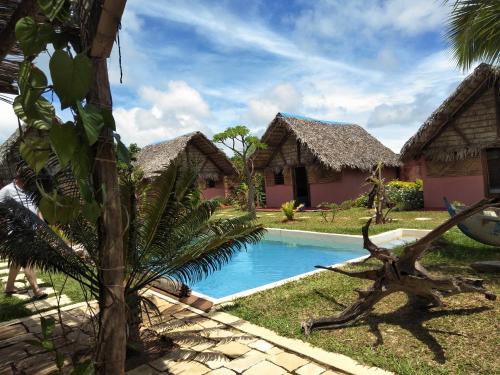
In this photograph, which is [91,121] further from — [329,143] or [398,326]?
[329,143]

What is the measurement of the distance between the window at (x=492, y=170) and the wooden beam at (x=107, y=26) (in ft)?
47.1

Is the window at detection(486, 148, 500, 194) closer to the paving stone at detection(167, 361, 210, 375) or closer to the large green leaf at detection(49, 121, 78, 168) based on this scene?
the paving stone at detection(167, 361, 210, 375)

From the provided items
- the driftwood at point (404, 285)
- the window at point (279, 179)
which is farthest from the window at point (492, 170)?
the driftwood at point (404, 285)

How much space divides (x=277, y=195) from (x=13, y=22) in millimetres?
18694

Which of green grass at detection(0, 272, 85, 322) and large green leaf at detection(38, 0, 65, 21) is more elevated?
large green leaf at detection(38, 0, 65, 21)

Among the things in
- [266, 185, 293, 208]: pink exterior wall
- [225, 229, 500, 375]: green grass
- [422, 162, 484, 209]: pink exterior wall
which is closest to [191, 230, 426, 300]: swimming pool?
[225, 229, 500, 375]: green grass

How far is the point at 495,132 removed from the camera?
12.6 metres

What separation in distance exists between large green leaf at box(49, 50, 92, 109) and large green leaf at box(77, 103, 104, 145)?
0.16ft

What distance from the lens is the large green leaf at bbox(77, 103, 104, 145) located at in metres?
1.35

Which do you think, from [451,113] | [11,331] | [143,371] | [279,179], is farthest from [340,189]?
[143,371]

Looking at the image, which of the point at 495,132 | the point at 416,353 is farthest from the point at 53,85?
the point at 495,132

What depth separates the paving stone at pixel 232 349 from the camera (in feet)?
11.4

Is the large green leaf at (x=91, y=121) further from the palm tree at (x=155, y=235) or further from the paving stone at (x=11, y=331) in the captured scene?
the paving stone at (x=11, y=331)

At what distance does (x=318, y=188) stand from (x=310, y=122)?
345 cm
